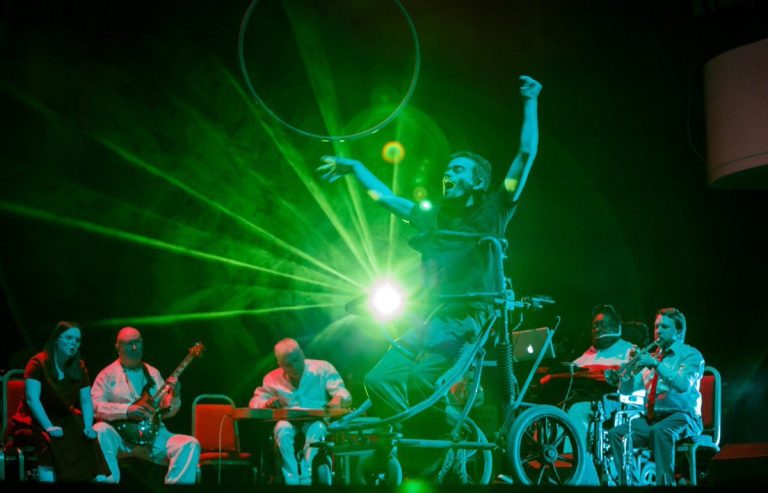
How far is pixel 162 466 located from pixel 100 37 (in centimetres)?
317

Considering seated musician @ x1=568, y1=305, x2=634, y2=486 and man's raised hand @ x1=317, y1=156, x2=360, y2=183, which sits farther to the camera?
seated musician @ x1=568, y1=305, x2=634, y2=486

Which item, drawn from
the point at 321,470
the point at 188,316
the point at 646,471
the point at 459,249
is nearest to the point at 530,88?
the point at 459,249

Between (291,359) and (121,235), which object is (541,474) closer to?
(291,359)

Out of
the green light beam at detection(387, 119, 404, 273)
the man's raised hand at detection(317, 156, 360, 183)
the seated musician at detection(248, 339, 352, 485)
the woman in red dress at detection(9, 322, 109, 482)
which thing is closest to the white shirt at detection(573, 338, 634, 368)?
the seated musician at detection(248, 339, 352, 485)

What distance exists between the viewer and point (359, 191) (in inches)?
282

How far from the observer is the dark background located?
668cm

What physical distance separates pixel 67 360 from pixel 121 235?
200 centimetres

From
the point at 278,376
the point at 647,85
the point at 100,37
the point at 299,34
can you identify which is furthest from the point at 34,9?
the point at 647,85

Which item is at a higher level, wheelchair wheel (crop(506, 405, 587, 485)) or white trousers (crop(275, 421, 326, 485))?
wheelchair wheel (crop(506, 405, 587, 485))

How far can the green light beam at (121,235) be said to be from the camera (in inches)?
268

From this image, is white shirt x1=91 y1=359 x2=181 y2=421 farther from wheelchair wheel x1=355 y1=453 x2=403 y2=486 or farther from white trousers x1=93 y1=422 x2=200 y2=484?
wheelchair wheel x1=355 y1=453 x2=403 y2=486

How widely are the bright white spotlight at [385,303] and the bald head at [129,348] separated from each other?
2.63 meters

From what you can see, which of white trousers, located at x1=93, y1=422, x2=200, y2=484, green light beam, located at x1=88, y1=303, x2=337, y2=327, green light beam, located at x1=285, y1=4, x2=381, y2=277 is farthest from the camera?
green light beam, located at x1=88, y1=303, x2=337, y2=327

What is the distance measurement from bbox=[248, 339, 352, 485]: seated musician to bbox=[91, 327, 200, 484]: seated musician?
0.57m
